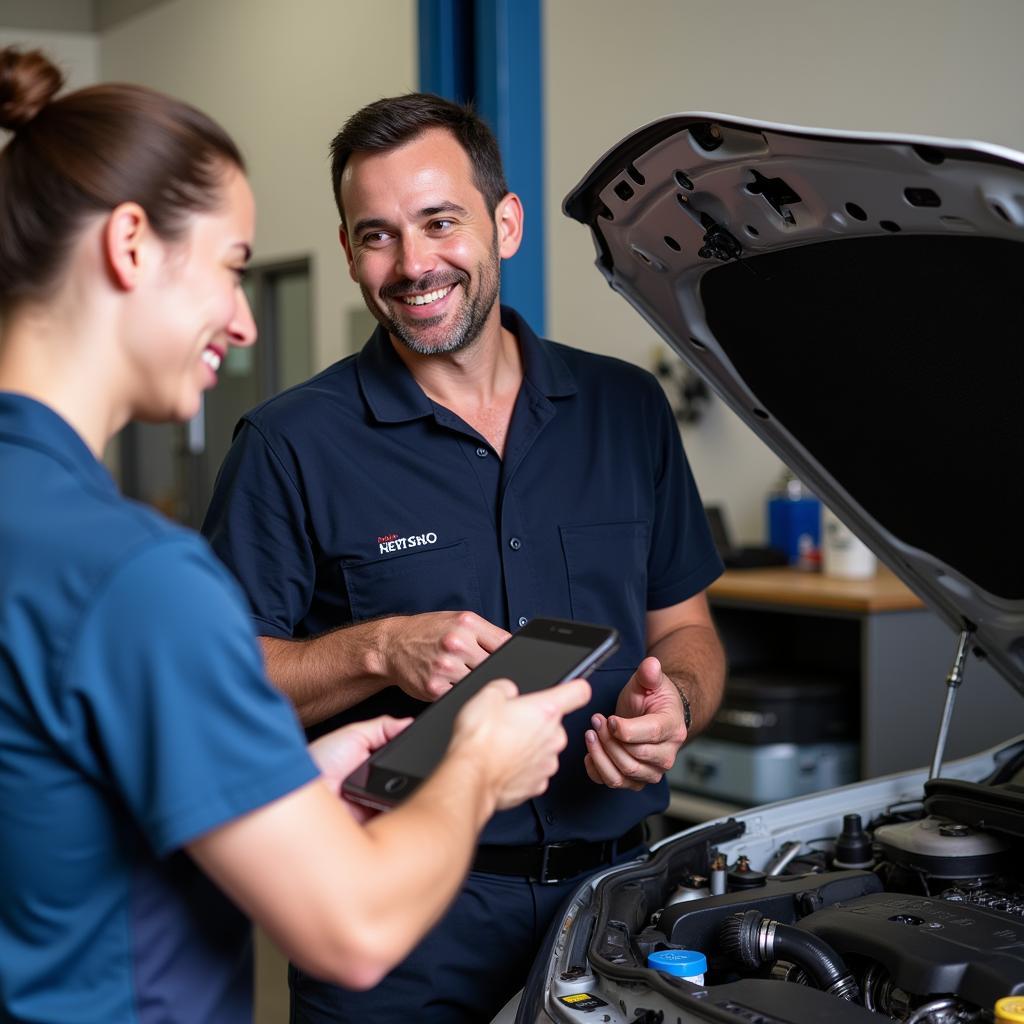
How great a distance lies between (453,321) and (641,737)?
0.61 metres

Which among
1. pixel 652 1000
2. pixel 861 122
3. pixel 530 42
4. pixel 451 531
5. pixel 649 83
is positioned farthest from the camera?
pixel 649 83

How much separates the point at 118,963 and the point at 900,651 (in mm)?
2392

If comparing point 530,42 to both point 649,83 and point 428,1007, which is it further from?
point 428,1007

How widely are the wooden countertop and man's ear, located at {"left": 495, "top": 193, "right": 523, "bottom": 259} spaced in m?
1.16

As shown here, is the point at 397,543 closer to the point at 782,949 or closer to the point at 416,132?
the point at 416,132

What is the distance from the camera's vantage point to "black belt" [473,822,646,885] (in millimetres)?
1681

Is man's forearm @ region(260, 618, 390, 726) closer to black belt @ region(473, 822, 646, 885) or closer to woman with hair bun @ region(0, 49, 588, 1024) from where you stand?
black belt @ region(473, 822, 646, 885)

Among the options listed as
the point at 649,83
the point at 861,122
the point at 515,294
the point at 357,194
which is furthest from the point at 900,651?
the point at 649,83

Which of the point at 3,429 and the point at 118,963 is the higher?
the point at 3,429

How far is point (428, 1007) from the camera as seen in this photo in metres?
1.63

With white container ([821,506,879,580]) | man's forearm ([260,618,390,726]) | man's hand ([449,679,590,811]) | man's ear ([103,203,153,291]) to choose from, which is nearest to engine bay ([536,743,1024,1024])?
man's hand ([449,679,590,811])

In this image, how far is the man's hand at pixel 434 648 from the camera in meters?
1.44

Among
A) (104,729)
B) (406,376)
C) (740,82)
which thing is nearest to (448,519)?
(406,376)

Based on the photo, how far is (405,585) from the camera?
1.73 meters
